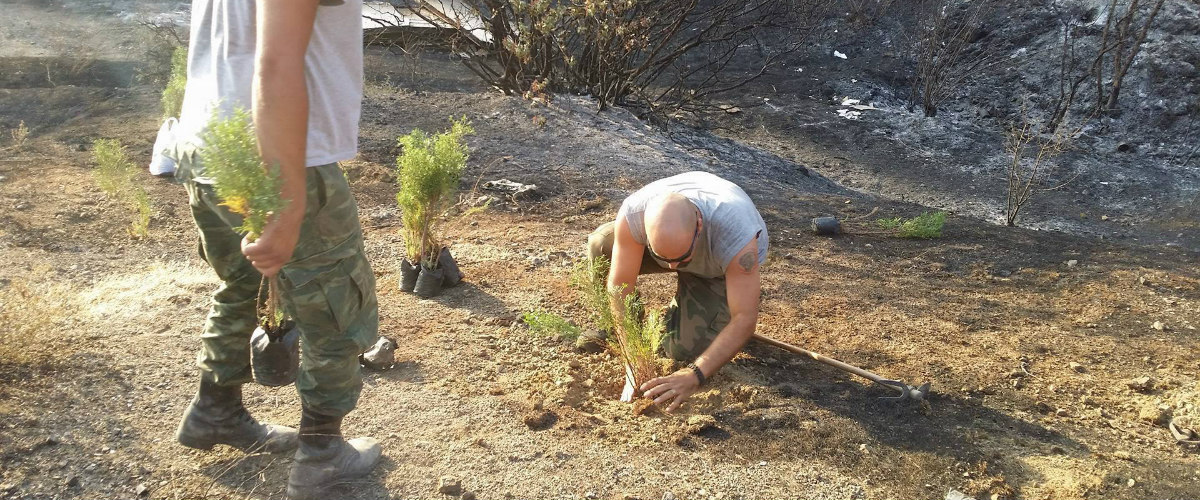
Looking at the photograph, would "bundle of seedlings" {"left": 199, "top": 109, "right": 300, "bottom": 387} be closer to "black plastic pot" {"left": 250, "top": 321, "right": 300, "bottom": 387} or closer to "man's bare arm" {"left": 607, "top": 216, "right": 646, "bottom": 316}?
"black plastic pot" {"left": 250, "top": 321, "right": 300, "bottom": 387}

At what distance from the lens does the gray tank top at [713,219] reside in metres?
3.00

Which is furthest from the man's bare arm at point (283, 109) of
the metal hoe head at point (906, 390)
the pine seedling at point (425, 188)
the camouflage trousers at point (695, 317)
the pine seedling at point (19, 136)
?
the pine seedling at point (19, 136)

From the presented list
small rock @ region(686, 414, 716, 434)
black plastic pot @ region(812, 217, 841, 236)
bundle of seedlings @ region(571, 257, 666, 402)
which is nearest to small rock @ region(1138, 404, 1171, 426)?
small rock @ region(686, 414, 716, 434)

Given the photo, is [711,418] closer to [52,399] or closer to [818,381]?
[818,381]

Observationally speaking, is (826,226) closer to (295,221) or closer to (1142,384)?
(1142,384)

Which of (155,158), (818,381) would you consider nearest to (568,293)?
(818,381)

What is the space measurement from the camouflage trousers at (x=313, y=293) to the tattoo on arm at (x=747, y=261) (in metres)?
1.29

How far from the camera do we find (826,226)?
521 cm

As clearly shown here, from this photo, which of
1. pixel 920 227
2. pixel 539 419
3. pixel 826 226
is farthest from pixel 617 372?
pixel 920 227

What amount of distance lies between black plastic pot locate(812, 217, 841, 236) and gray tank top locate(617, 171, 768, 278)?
2.11 metres

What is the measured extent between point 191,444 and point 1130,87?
998 cm

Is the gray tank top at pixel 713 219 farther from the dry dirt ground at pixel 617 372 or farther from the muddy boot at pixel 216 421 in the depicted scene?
the muddy boot at pixel 216 421

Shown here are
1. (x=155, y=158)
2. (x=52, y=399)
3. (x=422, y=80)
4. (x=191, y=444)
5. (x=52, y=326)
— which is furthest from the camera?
(x=422, y=80)

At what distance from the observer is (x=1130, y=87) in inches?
364
